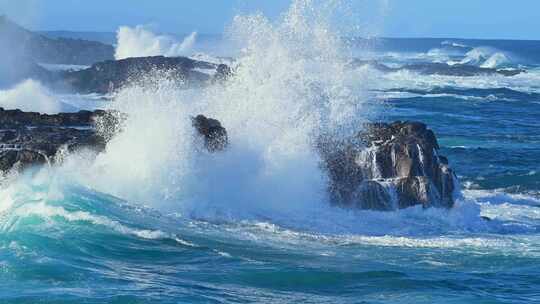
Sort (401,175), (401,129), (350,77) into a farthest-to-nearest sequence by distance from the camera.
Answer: (350,77) < (401,129) < (401,175)

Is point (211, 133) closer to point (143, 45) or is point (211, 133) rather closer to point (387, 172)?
point (387, 172)

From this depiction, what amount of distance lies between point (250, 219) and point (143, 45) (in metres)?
48.0

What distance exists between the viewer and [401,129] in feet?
65.6

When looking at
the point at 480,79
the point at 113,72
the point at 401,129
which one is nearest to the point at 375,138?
the point at 401,129

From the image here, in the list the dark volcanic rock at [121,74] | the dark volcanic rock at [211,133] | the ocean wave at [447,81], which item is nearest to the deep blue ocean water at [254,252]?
the dark volcanic rock at [211,133]

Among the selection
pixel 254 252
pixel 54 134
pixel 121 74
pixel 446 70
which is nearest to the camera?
pixel 254 252

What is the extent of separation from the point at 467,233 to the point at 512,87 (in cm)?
4027

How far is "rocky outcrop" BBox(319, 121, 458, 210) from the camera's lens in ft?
58.9

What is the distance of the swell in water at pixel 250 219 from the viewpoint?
12203 millimetres

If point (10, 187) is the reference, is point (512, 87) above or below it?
above

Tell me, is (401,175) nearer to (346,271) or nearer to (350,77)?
(350,77)

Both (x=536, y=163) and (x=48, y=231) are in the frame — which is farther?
(x=536, y=163)

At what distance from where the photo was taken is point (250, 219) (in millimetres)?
16484

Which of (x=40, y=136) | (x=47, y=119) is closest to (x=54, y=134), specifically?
(x=40, y=136)
